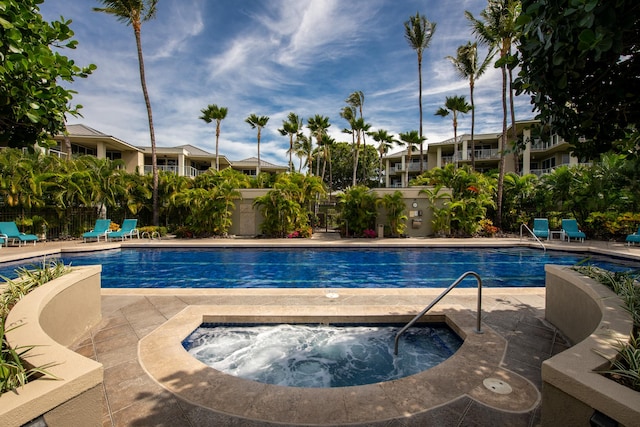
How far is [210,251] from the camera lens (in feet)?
47.4

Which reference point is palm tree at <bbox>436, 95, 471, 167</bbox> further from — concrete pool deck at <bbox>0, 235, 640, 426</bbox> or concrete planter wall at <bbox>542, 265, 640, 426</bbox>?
concrete planter wall at <bbox>542, 265, 640, 426</bbox>

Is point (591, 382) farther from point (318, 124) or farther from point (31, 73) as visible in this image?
point (318, 124)

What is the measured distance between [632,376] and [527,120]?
105 feet

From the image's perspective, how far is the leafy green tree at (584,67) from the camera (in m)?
2.16

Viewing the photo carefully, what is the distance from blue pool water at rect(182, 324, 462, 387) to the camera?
4.22 m

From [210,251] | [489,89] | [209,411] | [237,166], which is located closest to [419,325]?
[209,411]

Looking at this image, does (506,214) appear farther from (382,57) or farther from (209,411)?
(209,411)

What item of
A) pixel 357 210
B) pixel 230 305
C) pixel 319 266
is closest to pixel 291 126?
pixel 357 210

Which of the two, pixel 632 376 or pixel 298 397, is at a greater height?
pixel 632 376

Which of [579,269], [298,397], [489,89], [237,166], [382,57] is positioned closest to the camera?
[298,397]

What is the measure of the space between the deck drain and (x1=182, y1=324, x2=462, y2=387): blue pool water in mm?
1184

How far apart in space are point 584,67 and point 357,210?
14765 millimetres

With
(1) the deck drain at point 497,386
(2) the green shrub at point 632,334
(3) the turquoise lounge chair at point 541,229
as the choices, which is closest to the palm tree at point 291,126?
(3) the turquoise lounge chair at point 541,229

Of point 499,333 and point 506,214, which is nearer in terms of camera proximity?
point 499,333
